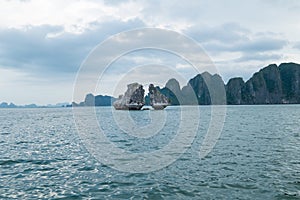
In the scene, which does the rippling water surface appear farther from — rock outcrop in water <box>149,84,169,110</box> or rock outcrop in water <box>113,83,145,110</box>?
rock outcrop in water <box>149,84,169,110</box>

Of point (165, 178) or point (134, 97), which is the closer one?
point (165, 178)

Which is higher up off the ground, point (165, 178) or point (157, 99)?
point (157, 99)

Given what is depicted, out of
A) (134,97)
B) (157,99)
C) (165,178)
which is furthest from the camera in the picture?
(157,99)

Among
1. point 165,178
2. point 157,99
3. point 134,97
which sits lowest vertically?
point 165,178

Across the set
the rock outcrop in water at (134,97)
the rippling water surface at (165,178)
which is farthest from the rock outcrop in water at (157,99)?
the rippling water surface at (165,178)

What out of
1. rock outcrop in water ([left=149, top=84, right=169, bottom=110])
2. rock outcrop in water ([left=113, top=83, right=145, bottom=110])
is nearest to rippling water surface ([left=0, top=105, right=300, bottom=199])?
rock outcrop in water ([left=113, top=83, right=145, bottom=110])

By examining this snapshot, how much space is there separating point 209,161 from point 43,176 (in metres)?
12.5

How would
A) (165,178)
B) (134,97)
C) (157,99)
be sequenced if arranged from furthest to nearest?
(157,99)
(134,97)
(165,178)

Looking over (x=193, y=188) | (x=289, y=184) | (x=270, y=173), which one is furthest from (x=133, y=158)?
(x=289, y=184)

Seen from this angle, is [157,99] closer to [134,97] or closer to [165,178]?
[134,97]

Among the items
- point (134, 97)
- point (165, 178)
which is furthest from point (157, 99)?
point (165, 178)

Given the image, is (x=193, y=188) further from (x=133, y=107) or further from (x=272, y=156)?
(x=133, y=107)

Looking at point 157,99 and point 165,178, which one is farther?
point 157,99

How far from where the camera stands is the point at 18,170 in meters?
19.3
